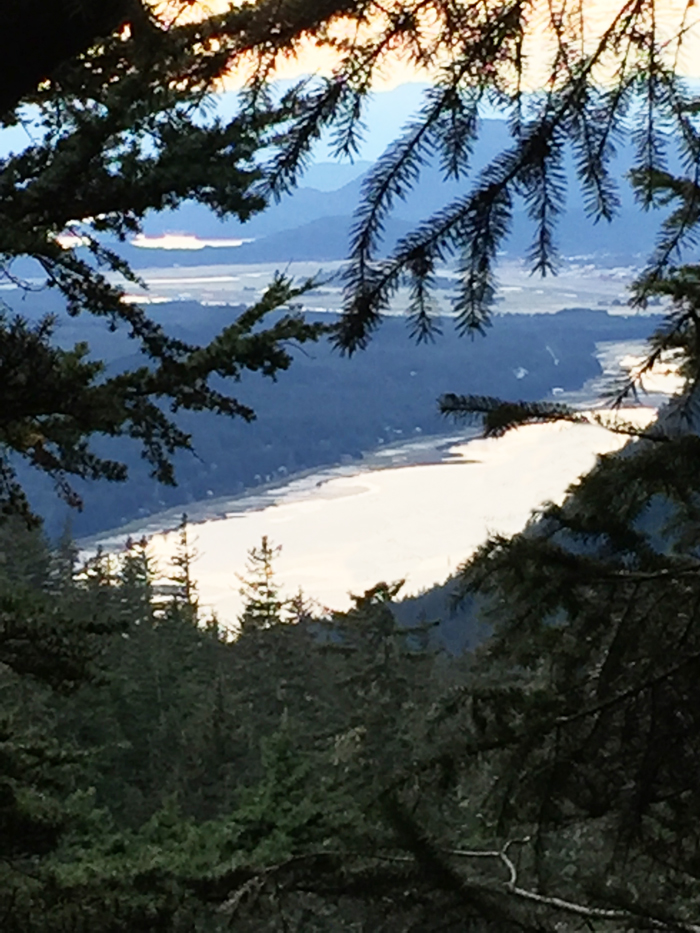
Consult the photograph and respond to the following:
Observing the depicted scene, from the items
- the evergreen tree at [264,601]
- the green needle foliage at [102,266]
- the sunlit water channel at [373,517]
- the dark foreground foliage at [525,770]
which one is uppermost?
the green needle foliage at [102,266]

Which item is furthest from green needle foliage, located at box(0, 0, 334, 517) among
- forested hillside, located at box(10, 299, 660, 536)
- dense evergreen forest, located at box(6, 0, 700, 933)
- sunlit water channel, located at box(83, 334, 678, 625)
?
forested hillside, located at box(10, 299, 660, 536)

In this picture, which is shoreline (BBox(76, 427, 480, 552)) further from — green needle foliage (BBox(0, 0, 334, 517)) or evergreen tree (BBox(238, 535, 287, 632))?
green needle foliage (BBox(0, 0, 334, 517))

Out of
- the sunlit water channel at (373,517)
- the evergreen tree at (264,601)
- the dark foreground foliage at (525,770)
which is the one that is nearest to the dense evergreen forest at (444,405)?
the dark foreground foliage at (525,770)

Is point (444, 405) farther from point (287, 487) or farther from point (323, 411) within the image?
point (323, 411)

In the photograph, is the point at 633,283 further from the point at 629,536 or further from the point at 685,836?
the point at 685,836

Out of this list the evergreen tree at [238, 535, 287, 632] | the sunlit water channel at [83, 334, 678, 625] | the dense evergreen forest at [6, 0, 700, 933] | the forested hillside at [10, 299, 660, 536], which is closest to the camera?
the dense evergreen forest at [6, 0, 700, 933]

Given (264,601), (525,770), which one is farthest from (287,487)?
(525,770)

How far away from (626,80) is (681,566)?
169cm

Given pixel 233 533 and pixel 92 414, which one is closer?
pixel 92 414

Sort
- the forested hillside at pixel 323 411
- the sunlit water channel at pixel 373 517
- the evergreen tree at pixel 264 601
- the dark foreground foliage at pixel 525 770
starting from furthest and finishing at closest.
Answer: the forested hillside at pixel 323 411 < the sunlit water channel at pixel 373 517 < the evergreen tree at pixel 264 601 < the dark foreground foliage at pixel 525 770

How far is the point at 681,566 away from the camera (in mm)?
3268

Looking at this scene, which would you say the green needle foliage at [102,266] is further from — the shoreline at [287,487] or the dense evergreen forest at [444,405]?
the shoreline at [287,487]

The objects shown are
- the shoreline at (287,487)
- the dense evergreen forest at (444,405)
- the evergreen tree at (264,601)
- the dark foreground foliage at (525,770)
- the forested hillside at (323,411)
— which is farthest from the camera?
the shoreline at (287,487)

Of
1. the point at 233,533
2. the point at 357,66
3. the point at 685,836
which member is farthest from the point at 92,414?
the point at 233,533
